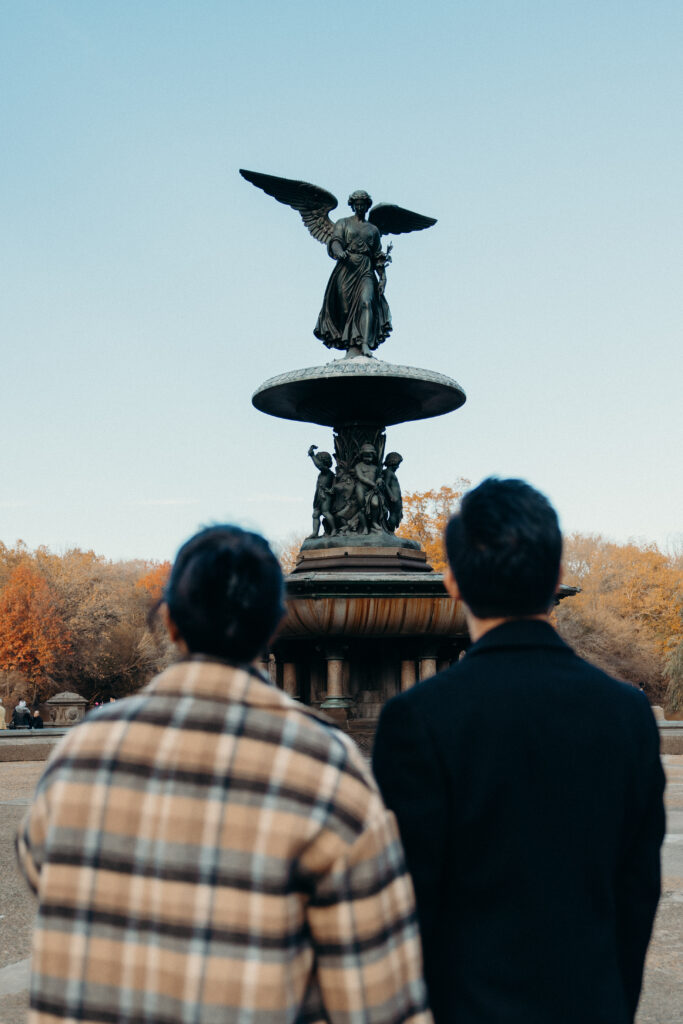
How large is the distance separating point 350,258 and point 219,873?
12534mm

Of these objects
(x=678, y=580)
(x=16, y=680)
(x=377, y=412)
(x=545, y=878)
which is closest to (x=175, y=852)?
(x=545, y=878)

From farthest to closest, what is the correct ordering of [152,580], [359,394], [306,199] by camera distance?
[152,580], [306,199], [359,394]

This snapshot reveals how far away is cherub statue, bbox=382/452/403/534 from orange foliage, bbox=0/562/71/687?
36.6m

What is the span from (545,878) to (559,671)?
1.18ft

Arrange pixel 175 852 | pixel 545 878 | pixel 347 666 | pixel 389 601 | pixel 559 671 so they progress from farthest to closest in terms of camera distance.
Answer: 1. pixel 347 666
2. pixel 389 601
3. pixel 559 671
4. pixel 545 878
5. pixel 175 852

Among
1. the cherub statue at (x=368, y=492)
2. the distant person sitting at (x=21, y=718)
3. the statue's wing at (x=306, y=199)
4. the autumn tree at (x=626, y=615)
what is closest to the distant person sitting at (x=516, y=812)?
the cherub statue at (x=368, y=492)

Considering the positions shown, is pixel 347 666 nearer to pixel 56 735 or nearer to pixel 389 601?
pixel 389 601

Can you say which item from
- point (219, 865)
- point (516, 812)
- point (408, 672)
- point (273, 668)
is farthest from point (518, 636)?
point (273, 668)

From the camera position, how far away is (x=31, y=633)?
47.0 m

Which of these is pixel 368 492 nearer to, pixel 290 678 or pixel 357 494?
pixel 357 494

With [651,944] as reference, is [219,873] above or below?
above

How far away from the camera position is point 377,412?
1342 cm

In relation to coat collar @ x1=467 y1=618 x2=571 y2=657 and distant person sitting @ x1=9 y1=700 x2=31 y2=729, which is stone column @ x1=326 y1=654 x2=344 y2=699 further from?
distant person sitting @ x1=9 y1=700 x2=31 y2=729

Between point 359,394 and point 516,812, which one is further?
point 359,394
